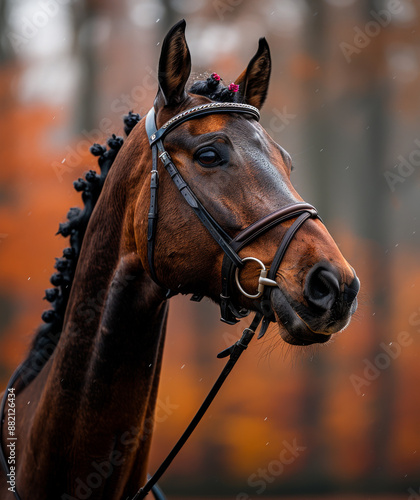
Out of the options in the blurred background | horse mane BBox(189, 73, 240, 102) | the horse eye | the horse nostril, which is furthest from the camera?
the blurred background

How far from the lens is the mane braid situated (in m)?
2.97

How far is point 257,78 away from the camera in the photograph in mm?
2840

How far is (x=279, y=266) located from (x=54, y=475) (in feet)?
5.14

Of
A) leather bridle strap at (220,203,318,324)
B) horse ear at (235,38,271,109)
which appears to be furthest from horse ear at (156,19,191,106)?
leather bridle strap at (220,203,318,324)

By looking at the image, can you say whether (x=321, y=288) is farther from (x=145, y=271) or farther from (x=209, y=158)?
(x=145, y=271)

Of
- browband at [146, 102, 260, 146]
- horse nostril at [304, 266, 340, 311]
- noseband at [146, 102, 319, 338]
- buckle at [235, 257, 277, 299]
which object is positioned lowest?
horse nostril at [304, 266, 340, 311]

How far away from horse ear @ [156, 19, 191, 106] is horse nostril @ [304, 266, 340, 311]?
1.20m

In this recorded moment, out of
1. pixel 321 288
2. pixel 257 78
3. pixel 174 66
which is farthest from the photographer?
pixel 257 78

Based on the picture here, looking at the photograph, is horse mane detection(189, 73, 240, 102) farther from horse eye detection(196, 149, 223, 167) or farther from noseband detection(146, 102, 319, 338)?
horse eye detection(196, 149, 223, 167)

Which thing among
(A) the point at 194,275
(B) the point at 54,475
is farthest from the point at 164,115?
(B) the point at 54,475

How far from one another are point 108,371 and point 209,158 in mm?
1146

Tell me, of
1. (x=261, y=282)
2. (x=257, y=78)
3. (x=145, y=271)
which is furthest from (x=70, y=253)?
(x=257, y=78)

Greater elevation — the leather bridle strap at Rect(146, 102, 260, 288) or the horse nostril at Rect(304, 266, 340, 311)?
the leather bridle strap at Rect(146, 102, 260, 288)

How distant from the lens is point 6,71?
34.1 feet
